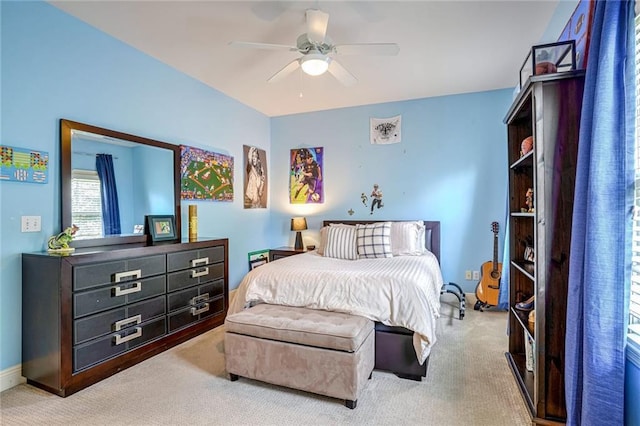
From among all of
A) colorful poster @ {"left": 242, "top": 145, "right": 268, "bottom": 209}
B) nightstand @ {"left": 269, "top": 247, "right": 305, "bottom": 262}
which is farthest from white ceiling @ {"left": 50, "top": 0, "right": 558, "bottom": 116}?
nightstand @ {"left": 269, "top": 247, "right": 305, "bottom": 262}

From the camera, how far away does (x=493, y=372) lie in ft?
7.88

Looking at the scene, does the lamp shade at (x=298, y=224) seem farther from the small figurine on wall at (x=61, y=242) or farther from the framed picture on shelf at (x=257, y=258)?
the small figurine on wall at (x=61, y=242)

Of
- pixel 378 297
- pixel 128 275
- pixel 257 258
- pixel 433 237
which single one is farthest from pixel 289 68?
pixel 257 258

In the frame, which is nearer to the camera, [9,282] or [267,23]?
[9,282]

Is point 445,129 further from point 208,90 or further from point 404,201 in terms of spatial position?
point 208,90

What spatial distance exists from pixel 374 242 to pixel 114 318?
2.44 m

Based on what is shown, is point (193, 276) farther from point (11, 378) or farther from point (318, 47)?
point (318, 47)

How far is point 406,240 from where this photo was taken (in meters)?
3.73

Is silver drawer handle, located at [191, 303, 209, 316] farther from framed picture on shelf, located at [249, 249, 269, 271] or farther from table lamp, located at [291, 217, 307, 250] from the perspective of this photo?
table lamp, located at [291, 217, 307, 250]

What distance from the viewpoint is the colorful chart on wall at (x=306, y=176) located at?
493 cm

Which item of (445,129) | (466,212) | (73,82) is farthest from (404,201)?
(73,82)

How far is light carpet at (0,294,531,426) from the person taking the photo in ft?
6.14

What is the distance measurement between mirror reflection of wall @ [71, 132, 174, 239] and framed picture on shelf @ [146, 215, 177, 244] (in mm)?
65

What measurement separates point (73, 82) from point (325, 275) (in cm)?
243
